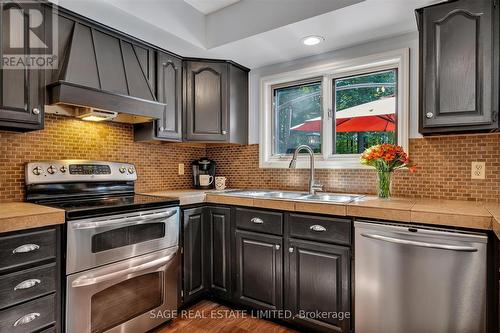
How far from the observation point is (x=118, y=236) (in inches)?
68.3

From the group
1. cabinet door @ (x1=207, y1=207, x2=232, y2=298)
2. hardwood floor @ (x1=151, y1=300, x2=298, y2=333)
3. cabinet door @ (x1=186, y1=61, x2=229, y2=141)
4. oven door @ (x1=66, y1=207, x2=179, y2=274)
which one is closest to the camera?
oven door @ (x1=66, y1=207, x2=179, y2=274)

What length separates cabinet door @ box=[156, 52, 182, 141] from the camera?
2.38m

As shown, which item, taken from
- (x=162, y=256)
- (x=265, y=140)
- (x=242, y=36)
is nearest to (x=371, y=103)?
(x=265, y=140)

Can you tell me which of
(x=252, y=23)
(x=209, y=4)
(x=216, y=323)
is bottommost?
(x=216, y=323)

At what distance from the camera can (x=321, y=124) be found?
8.54ft

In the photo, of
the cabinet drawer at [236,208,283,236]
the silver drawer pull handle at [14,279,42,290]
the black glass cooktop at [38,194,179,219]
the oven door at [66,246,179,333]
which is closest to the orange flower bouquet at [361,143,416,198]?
the cabinet drawer at [236,208,283,236]

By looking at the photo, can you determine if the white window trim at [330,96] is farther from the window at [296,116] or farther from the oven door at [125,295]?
the oven door at [125,295]

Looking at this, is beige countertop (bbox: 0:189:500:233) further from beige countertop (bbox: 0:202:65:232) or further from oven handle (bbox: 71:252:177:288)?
oven handle (bbox: 71:252:177:288)

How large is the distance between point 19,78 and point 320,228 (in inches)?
78.5

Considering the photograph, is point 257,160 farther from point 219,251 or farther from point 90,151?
point 90,151

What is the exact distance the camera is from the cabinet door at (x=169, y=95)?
2385 millimetres

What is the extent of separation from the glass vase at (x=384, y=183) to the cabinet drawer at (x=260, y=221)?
739 millimetres

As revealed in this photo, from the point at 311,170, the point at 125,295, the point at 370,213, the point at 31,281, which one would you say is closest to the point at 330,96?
the point at 311,170

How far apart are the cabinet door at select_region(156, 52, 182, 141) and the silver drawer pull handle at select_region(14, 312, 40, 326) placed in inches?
55.9
